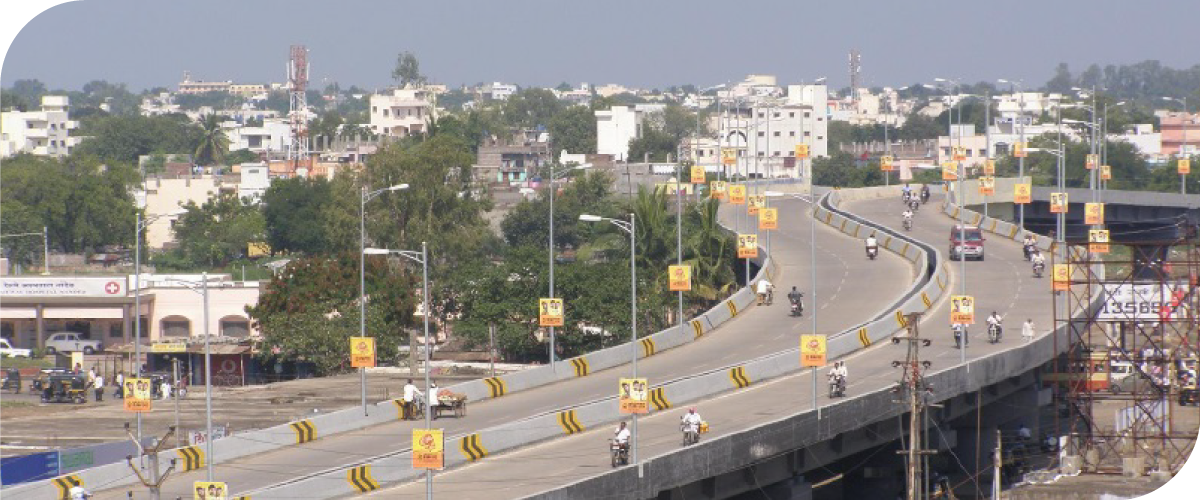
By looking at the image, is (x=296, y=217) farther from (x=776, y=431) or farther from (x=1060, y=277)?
(x=776, y=431)

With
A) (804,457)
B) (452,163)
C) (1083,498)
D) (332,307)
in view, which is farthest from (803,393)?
(452,163)

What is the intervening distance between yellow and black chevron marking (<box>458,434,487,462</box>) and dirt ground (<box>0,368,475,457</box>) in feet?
37.7

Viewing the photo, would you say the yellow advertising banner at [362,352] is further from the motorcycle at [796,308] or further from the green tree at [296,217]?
the green tree at [296,217]

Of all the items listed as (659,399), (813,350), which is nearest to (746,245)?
(659,399)

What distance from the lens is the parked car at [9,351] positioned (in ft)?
293

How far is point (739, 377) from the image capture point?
57.5 metres

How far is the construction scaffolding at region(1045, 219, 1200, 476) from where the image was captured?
2265 inches

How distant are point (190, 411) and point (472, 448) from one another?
62.7 ft

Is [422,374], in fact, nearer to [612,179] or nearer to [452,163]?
[452,163]

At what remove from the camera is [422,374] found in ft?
224

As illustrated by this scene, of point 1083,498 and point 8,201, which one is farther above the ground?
point 8,201

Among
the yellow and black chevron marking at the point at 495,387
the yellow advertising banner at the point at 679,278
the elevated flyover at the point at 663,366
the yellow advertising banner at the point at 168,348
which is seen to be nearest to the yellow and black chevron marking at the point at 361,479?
the elevated flyover at the point at 663,366

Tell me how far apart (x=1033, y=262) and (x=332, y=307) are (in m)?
28.8

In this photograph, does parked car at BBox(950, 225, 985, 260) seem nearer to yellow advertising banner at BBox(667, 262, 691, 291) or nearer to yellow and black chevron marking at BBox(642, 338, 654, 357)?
yellow and black chevron marking at BBox(642, 338, 654, 357)
